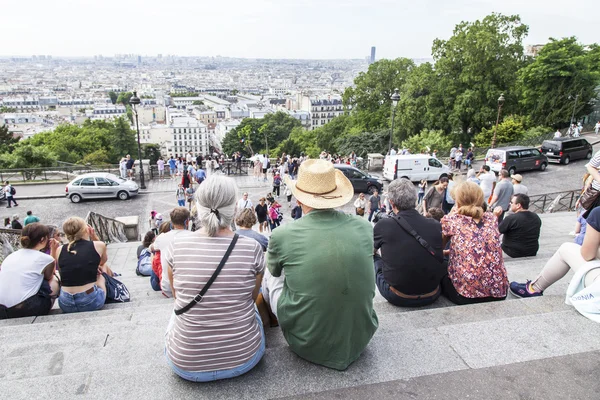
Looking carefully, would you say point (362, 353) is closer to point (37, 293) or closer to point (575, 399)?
point (575, 399)

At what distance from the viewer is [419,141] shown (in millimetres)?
30922

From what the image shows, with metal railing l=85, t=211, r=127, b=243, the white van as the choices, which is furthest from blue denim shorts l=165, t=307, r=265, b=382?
the white van

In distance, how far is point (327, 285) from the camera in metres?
2.81

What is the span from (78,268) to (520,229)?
5796 mm

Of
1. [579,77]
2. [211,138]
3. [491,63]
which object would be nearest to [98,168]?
[491,63]

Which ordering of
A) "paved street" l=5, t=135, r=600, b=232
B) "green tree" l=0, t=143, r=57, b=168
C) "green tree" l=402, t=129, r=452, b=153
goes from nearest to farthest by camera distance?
"paved street" l=5, t=135, r=600, b=232 → "green tree" l=402, t=129, r=452, b=153 → "green tree" l=0, t=143, r=57, b=168

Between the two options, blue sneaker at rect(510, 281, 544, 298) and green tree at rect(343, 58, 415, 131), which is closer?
blue sneaker at rect(510, 281, 544, 298)

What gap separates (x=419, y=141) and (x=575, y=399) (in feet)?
96.7

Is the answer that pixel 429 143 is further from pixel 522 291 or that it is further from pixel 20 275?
pixel 20 275

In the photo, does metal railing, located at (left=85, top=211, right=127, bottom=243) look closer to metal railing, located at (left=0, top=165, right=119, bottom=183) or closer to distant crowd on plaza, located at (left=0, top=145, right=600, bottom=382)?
distant crowd on plaza, located at (left=0, top=145, right=600, bottom=382)

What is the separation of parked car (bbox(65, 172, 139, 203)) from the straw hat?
17319 mm

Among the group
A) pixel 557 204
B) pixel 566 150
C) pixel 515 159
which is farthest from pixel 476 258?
pixel 566 150

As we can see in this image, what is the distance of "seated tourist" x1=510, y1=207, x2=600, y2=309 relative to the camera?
3740 mm

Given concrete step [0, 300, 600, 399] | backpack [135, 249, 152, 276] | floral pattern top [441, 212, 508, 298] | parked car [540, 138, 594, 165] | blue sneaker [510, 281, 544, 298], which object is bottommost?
backpack [135, 249, 152, 276]
